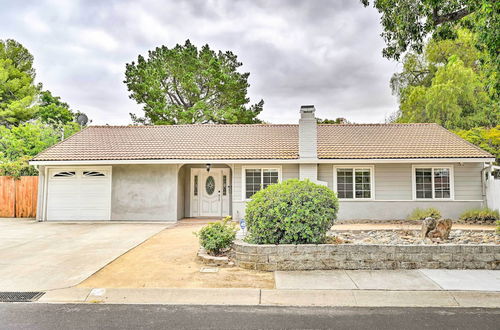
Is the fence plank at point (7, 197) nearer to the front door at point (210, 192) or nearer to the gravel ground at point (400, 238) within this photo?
the front door at point (210, 192)

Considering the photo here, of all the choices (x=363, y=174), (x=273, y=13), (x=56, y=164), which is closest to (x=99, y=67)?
(x=56, y=164)

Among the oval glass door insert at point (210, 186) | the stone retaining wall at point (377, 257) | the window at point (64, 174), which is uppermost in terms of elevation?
the window at point (64, 174)

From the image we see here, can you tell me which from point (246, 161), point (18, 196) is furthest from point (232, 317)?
point (18, 196)

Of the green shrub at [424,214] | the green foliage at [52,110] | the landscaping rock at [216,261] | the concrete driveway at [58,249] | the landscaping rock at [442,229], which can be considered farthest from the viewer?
the green foliage at [52,110]

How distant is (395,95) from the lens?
29.9 metres

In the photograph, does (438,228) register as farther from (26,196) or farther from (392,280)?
(26,196)

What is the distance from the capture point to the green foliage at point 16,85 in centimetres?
2862

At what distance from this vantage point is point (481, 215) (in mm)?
13477

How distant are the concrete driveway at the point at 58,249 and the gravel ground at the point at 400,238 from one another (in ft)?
17.8

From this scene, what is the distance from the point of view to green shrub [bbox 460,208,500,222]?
44.0 ft

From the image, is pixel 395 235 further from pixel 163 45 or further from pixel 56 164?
pixel 163 45

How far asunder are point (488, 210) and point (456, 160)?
2.34m

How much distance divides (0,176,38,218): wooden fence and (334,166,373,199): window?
44.9ft

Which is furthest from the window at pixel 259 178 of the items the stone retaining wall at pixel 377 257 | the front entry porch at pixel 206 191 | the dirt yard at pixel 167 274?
the stone retaining wall at pixel 377 257
